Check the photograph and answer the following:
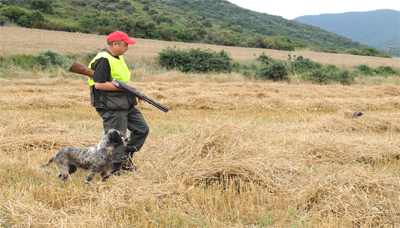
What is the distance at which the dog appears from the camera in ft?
13.7

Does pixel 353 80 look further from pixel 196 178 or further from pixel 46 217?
pixel 46 217

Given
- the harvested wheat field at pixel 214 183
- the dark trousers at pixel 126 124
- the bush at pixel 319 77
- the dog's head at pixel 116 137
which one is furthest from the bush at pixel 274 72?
→ the dog's head at pixel 116 137

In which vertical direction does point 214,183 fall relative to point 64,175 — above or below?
above

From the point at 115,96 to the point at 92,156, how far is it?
0.89 meters

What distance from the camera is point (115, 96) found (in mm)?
4461

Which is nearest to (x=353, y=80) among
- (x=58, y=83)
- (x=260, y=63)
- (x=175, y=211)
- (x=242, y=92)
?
(x=260, y=63)

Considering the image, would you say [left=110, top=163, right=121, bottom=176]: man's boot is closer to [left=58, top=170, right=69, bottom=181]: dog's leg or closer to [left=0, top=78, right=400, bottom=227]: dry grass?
[left=0, top=78, right=400, bottom=227]: dry grass

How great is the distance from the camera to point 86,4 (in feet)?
170

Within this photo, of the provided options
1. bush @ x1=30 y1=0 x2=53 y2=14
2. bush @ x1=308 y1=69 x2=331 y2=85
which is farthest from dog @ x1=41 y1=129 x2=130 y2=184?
bush @ x1=30 y1=0 x2=53 y2=14

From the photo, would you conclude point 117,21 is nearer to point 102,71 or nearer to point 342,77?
point 342,77

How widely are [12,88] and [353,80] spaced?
20.8 metres

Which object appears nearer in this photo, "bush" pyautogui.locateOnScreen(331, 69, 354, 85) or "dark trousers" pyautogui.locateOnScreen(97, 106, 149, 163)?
"dark trousers" pyautogui.locateOnScreen(97, 106, 149, 163)

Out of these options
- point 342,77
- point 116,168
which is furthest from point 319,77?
point 116,168

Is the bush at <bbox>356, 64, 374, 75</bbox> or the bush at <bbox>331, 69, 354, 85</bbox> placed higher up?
the bush at <bbox>356, 64, 374, 75</bbox>
